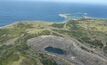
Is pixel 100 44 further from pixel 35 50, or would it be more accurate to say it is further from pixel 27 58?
pixel 27 58

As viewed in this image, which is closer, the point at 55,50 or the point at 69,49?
the point at 69,49

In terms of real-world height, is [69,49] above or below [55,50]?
above

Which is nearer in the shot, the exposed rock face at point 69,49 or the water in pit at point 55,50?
the exposed rock face at point 69,49

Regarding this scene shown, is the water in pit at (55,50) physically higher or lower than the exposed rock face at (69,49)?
lower

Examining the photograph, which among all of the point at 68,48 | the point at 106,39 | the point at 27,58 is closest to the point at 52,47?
the point at 68,48

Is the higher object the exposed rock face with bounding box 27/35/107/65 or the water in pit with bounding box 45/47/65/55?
the exposed rock face with bounding box 27/35/107/65

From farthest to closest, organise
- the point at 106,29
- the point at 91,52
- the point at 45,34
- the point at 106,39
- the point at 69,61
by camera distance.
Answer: the point at 106,29, the point at 106,39, the point at 45,34, the point at 91,52, the point at 69,61

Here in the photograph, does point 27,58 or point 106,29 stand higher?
point 27,58

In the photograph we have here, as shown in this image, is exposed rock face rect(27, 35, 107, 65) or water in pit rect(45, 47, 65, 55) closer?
exposed rock face rect(27, 35, 107, 65)
